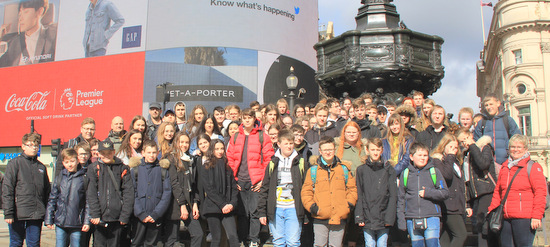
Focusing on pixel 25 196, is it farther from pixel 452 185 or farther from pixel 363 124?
pixel 452 185

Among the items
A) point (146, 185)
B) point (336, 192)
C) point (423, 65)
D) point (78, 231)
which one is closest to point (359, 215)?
point (336, 192)

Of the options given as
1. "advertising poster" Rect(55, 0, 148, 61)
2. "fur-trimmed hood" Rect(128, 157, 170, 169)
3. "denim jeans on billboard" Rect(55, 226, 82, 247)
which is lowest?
"denim jeans on billboard" Rect(55, 226, 82, 247)

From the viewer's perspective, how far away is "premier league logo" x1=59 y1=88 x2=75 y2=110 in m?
37.2

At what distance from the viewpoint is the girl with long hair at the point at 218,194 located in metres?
4.90

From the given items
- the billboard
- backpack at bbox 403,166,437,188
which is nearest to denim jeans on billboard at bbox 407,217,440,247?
backpack at bbox 403,166,437,188

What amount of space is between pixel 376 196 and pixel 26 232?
13.4 ft

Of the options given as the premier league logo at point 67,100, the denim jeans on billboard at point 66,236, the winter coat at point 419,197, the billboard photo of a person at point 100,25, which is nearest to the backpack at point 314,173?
the winter coat at point 419,197

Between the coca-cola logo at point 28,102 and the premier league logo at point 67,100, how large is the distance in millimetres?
2006

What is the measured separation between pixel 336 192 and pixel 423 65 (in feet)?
15.7

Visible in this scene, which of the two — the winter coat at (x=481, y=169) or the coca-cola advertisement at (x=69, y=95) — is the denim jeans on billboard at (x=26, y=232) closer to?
the winter coat at (x=481, y=169)

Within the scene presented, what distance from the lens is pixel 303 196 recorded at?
4.54 meters

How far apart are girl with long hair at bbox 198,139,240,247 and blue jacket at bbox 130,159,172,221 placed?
41 centimetres

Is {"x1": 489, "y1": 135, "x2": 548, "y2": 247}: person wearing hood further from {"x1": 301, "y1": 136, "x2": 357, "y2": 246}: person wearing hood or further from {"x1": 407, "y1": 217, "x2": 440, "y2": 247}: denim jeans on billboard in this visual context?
{"x1": 301, "y1": 136, "x2": 357, "y2": 246}: person wearing hood

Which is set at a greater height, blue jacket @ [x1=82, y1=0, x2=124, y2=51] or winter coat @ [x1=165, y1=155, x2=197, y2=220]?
blue jacket @ [x1=82, y1=0, x2=124, y2=51]
